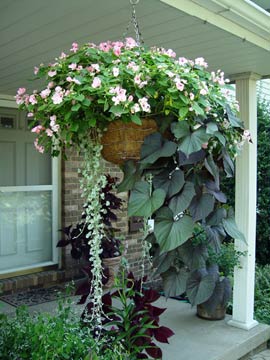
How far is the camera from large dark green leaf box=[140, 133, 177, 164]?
187 centimetres

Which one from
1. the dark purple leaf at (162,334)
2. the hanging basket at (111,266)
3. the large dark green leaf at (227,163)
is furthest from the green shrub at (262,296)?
the large dark green leaf at (227,163)

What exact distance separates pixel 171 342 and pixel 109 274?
4.59ft

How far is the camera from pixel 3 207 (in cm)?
471

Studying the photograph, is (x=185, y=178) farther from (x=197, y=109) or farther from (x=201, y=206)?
(x=197, y=109)

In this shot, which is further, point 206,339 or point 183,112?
point 206,339

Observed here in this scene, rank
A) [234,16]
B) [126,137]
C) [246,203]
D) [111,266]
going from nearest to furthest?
[126,137] < [234,16] < [246,203] < [111,266]

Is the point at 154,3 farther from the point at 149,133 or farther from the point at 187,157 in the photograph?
the point at 187,157

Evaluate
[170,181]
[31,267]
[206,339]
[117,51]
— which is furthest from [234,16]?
[31,267]

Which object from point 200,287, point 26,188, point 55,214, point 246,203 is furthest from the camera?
point 55,214

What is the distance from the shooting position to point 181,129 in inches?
73.0

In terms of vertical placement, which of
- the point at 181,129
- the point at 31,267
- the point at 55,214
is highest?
the point at 181,129

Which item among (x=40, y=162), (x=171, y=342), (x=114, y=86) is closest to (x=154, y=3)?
(x=114, y=86)

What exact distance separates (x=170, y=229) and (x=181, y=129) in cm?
44

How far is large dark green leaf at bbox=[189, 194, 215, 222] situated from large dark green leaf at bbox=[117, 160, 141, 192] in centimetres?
29
